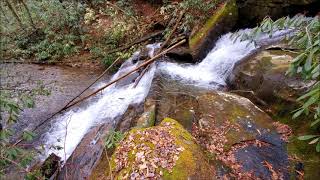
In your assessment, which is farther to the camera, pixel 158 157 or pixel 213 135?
pixel 213 135

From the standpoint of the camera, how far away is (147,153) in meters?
3.84

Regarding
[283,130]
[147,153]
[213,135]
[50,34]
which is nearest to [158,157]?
[147,153]

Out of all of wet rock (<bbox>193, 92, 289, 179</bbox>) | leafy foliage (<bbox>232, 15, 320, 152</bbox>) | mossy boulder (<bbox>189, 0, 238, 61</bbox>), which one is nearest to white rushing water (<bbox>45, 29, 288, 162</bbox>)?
mossy boulder (<bbox>189, 0, 238, 61</bbox>)

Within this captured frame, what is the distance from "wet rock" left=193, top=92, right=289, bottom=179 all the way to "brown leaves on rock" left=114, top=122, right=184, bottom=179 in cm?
118

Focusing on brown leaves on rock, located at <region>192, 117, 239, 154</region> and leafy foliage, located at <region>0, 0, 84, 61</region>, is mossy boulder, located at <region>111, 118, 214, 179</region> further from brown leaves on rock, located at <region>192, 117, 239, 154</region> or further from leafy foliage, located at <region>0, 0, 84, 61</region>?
leafy foliage, located at <region>0, 0, 84, 61</region>

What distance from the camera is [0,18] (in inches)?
558

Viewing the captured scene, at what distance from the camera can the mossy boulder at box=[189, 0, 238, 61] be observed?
9.28 m

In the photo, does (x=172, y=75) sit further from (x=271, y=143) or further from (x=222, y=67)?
(x=271, y=143)

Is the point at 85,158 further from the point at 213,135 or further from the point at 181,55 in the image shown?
the point at 181,55

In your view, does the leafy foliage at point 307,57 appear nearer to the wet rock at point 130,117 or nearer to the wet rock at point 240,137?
the wet rock at point 240,137

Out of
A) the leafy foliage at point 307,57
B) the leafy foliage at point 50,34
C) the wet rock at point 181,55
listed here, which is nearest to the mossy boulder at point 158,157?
the leafy foliage at point 307,57

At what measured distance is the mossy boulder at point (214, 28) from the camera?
30.5 feet

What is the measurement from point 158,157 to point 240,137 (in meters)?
2.05

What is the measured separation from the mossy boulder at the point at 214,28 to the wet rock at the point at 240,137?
3330mm
